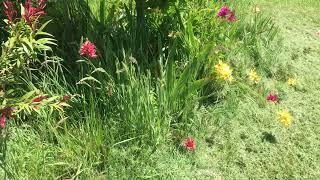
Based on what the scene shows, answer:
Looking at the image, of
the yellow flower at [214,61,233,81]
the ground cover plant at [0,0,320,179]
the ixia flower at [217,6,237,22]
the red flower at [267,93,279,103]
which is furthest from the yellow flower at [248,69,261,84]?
the ixia flower at [217,6,237,22]

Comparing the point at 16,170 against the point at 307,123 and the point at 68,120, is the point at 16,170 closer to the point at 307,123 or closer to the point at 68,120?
the point at 68,120

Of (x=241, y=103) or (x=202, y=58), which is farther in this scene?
(x=241, y=103)

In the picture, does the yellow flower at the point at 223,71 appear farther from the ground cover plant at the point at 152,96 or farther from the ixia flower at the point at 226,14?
the ixia flower at the point at 226,14

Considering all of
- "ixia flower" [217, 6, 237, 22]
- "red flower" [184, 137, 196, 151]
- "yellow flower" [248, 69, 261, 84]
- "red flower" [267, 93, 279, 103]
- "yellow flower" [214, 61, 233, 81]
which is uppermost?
"ixia flower" [217, 6, 237, 22]

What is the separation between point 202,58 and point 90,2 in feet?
4.17

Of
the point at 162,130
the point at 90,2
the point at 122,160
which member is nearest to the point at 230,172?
the point at 162,130

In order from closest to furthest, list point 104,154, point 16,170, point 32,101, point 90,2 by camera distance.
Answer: point 32,101 < point 16,170 < point 104,154 < point 90,2

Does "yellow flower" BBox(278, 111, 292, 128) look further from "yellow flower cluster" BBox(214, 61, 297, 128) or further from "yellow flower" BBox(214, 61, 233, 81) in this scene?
"yellow flower" BBox(214, 61, 233, 81)

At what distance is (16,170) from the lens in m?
2.54

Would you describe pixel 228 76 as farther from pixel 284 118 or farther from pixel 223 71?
pixel 284 118

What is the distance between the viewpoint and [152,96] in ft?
9.56

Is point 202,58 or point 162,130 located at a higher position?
point 202,58

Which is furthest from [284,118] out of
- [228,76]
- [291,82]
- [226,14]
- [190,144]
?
[226,14]

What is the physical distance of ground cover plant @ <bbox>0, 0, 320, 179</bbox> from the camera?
8.53ft
